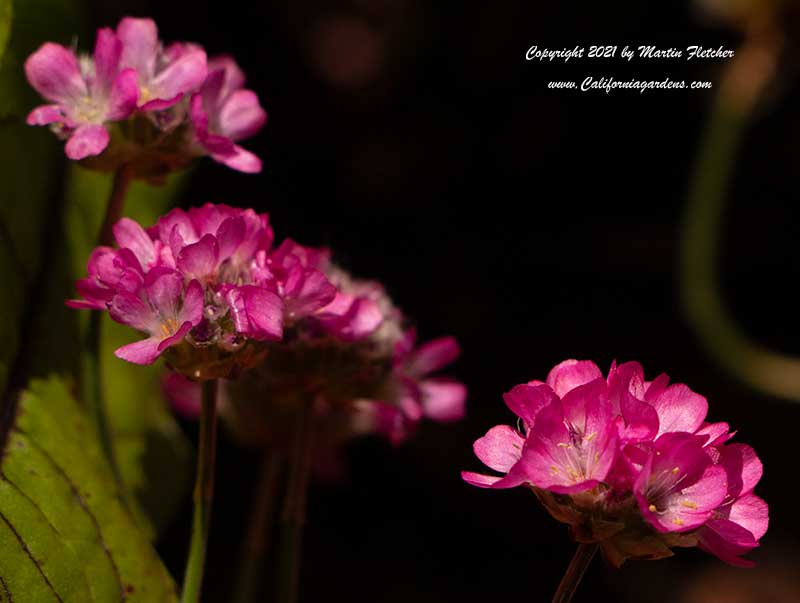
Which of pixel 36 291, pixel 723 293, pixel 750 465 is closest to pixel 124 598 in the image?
pixel 36 291

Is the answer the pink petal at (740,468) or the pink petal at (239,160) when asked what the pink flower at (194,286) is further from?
the pink petal at (740,468)

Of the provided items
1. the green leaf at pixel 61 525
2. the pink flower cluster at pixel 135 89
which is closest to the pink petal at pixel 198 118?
the pink flower cluster at pixel 135 89

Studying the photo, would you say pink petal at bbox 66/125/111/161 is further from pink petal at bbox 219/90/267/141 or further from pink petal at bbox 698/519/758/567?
pink petal at bbox 698/519/758/567

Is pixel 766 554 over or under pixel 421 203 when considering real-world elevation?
under

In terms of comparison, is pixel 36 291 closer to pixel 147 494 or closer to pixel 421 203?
pixel 147 494
